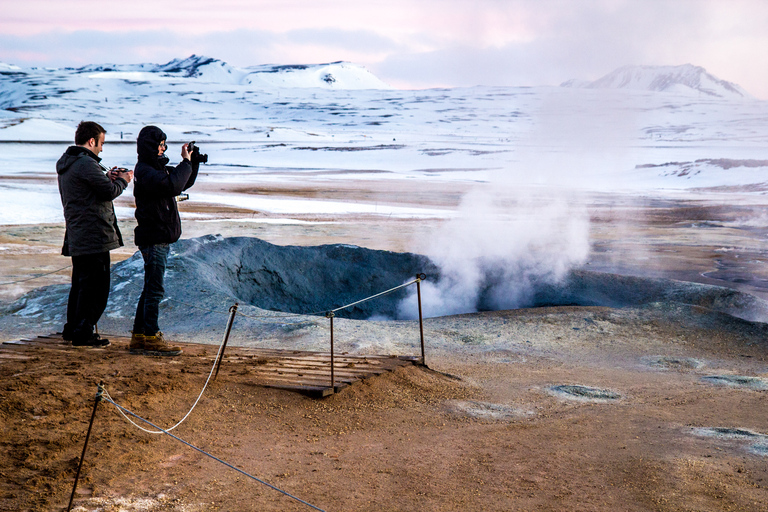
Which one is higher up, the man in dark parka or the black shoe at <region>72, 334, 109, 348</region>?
the man in dark parka

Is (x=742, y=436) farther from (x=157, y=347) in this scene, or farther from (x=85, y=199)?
(x=85, y=199)

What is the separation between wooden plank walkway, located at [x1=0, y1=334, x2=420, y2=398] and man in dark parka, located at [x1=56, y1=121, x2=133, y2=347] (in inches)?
29.3

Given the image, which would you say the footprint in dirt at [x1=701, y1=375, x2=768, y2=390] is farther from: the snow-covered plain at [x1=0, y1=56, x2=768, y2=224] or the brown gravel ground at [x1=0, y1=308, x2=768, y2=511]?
the snow-covered plain at [x1=0, y1=56, x2=768, y2=224]

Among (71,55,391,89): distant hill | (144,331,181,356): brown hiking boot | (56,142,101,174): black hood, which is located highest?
(71,55,391,89): distant hill

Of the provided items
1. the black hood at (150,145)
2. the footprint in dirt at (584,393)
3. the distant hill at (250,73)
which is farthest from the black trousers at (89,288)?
the distant hill at (250,73)

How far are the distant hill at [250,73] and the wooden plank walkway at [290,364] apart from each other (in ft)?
505

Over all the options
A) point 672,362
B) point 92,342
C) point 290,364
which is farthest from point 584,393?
point 92,342

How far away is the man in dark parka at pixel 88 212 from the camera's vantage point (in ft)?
15.4

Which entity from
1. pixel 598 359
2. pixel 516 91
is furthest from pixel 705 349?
pixel 516 91

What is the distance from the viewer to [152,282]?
493 centimetres

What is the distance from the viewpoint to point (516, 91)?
135 meters

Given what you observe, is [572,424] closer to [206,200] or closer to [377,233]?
[377,233]

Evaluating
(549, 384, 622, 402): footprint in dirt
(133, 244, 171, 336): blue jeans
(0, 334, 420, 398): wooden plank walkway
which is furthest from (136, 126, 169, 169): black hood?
(549, 384, 622, 402): footprint in dirt

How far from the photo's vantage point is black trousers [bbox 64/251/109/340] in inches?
190
